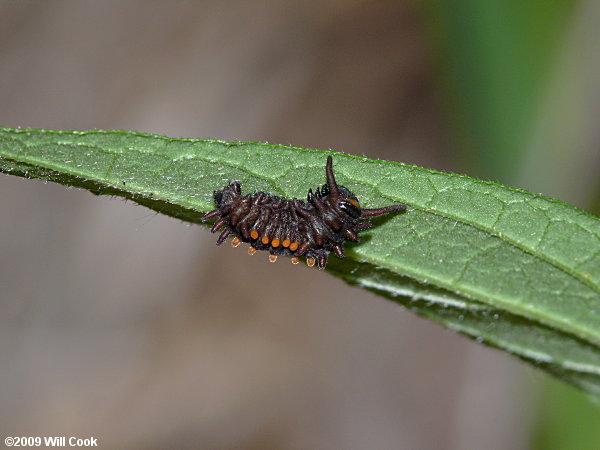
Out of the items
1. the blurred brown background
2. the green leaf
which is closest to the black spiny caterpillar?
the green leaf

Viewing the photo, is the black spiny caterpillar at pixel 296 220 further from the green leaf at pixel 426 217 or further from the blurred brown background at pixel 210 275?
the blurred brown background at pixel 210 275

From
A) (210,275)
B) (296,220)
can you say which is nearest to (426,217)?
(296,220)

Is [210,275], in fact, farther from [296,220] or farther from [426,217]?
[426,217]

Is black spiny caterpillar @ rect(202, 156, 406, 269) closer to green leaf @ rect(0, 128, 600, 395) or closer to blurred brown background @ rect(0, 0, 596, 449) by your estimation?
green leaf @ rect(0, 128, 600, 395)

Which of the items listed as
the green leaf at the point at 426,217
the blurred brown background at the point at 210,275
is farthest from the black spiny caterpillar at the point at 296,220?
the blurred brown background at the point at 210,275

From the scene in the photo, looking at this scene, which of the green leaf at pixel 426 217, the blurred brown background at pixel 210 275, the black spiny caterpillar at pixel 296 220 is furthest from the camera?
the blurred brown background at pixel 210 275

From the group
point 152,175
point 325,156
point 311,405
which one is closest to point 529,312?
point 325,156
